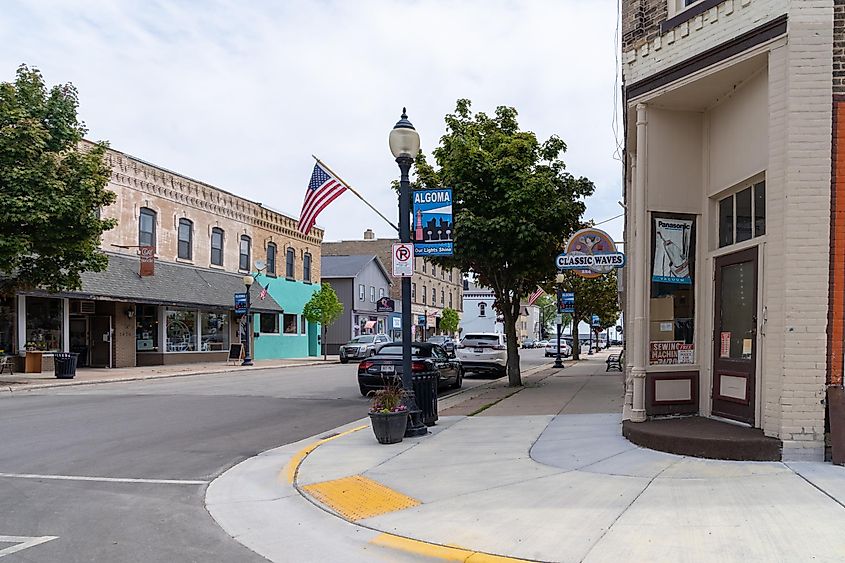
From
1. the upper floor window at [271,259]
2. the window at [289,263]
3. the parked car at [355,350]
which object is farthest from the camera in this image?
the window at [289,263]

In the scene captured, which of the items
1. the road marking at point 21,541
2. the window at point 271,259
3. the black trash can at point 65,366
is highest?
the window at point 271,259

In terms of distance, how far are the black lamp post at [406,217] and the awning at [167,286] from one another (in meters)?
18.2

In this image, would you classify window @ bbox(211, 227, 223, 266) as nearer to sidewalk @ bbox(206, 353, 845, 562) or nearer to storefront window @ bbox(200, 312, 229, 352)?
storefront window @ bbox(200, 312, 229, 352)

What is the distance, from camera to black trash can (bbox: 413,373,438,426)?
11156 mm

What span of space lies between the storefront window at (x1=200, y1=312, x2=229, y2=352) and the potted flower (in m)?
25.7

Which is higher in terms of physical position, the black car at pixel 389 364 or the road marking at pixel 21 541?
the black car at pixel 389 364

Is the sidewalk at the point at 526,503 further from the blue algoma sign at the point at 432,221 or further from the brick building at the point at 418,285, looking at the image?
the brick building at the point at 418,285

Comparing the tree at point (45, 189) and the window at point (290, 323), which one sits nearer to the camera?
the tree at point (45, 189)

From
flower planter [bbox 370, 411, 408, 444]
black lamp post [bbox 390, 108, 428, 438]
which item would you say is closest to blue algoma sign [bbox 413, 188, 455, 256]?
black lamp post [bbox 390, 108, 428, 438]

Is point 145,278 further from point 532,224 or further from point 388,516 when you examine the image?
point 388,516

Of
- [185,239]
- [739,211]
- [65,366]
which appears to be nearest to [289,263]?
[185,239]

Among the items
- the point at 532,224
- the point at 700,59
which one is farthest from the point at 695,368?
the point at 532,224

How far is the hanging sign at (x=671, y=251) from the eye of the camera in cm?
982

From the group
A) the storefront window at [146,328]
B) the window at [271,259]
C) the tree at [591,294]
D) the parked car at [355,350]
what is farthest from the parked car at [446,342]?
the storefront window at [146,328]
